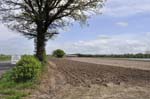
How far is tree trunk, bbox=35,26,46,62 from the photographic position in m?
38.4

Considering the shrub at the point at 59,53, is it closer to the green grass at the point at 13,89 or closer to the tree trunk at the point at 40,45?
the tree trunk at the point at 40,45

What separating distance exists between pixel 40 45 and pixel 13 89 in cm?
1863

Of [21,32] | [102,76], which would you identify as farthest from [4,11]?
[102,76]

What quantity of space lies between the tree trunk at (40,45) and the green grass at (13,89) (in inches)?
587

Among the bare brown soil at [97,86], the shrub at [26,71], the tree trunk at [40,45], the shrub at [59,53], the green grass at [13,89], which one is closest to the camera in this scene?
the bare brown soil at [97,86]

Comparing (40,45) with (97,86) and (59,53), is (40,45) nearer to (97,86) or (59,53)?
(97,86)

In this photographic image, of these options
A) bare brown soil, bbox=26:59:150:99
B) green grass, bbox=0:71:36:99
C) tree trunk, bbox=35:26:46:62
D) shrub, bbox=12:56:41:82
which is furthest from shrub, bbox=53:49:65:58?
green grass, bbox=0:71:36:99

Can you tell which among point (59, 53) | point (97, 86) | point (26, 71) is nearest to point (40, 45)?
point (26, 71)

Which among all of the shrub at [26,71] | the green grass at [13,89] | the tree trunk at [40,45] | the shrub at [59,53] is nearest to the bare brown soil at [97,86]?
the green grass at [13,89]

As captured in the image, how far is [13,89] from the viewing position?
802 inches

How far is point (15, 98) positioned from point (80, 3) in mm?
20442

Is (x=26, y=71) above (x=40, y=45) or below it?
below

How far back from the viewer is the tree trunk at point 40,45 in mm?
38406

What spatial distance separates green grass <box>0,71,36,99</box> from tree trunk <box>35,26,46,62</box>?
14.9m
